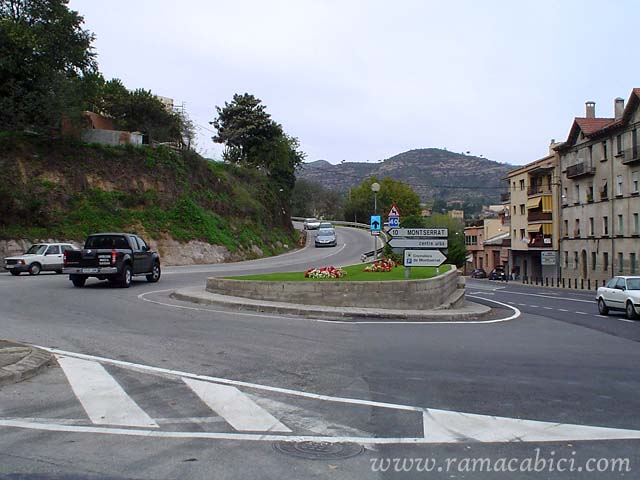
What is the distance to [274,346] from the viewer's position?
11.5 metres

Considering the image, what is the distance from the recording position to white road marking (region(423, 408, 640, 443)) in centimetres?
615

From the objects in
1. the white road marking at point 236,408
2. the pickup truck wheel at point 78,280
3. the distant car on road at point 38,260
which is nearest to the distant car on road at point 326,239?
the distant car on road at point 38,260

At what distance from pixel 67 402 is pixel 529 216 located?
227 ft

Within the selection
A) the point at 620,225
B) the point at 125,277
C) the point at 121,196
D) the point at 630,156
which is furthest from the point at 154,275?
the point at 620,225

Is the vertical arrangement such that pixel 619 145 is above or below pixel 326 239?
above

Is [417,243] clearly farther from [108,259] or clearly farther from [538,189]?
[538,189]

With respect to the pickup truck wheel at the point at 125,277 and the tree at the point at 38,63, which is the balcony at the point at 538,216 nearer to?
the tree at the point at 38,63

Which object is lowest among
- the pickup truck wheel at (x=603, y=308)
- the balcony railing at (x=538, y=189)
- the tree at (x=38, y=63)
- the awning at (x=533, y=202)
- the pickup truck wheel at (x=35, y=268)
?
the pickup truck wheel at (x=603, y=308)

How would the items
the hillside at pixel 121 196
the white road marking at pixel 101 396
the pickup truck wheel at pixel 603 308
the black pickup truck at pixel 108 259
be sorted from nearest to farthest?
Result: the white road marking at pixel 101 396 → the black pickup truck at pixel 108 259 → the pickup truck wheel at pixel 603 308 → the hillside at pixel 121 196

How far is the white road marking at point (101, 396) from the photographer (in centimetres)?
664

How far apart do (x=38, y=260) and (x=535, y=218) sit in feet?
175

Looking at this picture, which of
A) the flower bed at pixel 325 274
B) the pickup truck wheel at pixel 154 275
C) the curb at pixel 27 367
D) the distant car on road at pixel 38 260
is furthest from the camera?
the distant car on road at pixel 38 260

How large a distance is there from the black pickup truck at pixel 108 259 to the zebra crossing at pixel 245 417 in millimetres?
14673

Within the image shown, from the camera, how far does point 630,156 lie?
51.3 meters
